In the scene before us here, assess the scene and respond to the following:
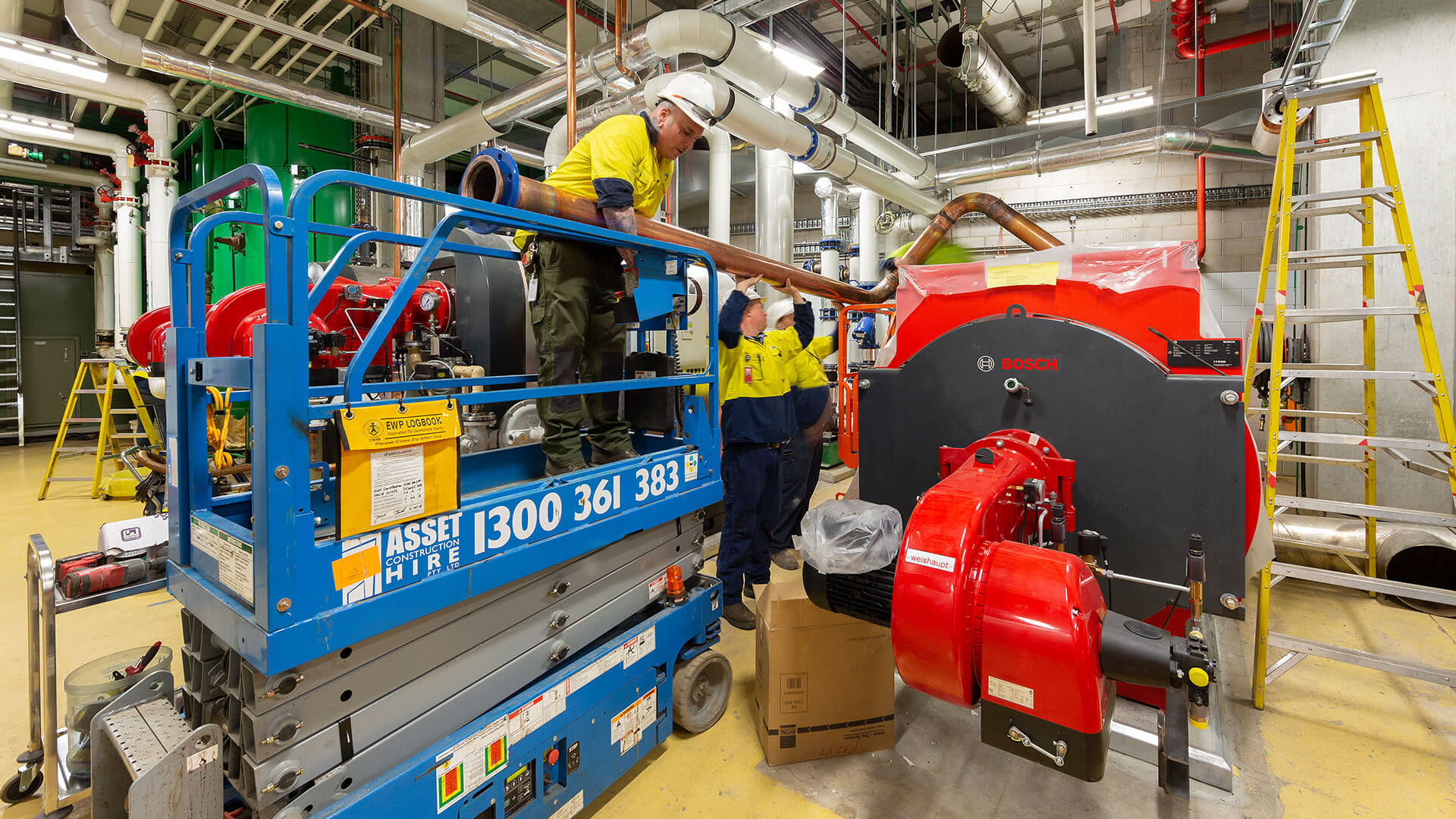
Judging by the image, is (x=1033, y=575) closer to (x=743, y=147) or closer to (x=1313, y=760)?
(x=1313, y=760)

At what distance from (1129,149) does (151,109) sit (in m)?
9.76

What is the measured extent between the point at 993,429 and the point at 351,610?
76.6 inches

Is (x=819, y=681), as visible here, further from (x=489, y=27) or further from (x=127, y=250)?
(x=127, y=250)

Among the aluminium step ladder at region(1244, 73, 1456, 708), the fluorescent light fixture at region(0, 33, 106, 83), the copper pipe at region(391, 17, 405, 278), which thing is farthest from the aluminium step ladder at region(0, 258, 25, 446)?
the aluminium step ladder at region(1244, 73, 1456, 708)

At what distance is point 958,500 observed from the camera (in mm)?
1448

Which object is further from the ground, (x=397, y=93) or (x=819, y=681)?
(x=397, y=93)

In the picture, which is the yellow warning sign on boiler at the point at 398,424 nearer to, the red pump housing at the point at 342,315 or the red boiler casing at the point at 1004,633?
the red boiler casing at the point at 1004,633

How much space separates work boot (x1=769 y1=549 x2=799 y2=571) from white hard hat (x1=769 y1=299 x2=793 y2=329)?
140 centimetres

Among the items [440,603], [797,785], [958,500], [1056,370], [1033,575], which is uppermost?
[1056,370]

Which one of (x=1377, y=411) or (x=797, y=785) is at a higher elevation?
(x=1377, y=411)

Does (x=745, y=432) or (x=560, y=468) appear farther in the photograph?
(x=745, y=432)

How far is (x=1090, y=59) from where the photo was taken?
10.2ft

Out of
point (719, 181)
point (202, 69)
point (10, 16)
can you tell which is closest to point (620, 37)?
point (719, 181)

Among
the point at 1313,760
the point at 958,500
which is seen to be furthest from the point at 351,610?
the point at 1313,760
